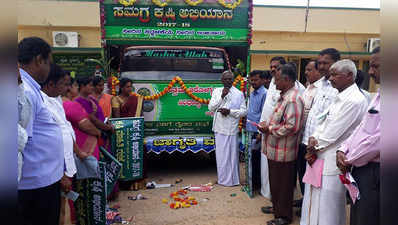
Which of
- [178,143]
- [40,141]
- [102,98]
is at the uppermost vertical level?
[102,98]

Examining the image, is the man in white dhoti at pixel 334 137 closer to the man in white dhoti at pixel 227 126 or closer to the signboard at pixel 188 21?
the man in white dhoti at pixel 227 126

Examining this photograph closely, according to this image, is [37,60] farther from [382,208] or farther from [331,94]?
[331,94]

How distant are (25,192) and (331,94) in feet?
8.97

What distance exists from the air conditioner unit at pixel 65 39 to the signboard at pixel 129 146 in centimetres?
755

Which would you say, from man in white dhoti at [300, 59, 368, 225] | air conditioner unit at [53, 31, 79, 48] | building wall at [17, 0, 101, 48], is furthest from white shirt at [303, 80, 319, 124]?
air conditioner unit at [53, 31, 79, 48]

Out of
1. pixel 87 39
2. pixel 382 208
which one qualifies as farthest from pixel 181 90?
pixel 87 39

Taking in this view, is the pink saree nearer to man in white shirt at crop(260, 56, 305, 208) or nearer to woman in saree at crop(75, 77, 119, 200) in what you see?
woman in saree at crop(75, 77, 119, 200)

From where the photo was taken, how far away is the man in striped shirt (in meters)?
3.13

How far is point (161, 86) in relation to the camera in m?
5.07

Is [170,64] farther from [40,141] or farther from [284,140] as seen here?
[40,141]

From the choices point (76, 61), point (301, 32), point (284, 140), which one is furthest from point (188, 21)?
point (301, 32)

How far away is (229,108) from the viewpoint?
15.3 ft

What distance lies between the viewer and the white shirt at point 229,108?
4648 mm

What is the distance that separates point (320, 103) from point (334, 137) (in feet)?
1.80
